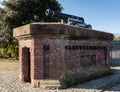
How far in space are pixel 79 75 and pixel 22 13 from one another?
1629 centimetres

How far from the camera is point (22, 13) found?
2491cm

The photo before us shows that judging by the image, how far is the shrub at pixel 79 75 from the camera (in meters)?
9.14

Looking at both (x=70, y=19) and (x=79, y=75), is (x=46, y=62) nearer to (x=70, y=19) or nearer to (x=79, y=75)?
(x=79, y=75)

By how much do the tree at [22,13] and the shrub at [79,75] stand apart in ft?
46.6

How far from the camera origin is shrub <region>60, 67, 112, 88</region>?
360 inches

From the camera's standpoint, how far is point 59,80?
8.97 metres

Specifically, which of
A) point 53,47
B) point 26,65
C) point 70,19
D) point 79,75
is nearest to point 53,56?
point 53,47

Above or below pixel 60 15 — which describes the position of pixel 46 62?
below

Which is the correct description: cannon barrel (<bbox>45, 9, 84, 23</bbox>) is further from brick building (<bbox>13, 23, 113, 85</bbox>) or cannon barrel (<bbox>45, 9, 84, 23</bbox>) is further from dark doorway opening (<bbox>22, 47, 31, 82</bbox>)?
dark doorway opening (<bbox>22, 47, 31, 82</bbox>)

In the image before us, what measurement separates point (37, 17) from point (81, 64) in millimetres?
15373

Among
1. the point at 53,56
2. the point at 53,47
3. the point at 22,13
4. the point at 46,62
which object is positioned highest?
the point at 22,13

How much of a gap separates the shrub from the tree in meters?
14.2

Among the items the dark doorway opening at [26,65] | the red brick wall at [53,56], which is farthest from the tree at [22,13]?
the red brick wall at [53,56]

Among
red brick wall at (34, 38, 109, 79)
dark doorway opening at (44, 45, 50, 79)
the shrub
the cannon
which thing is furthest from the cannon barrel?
the shrub
